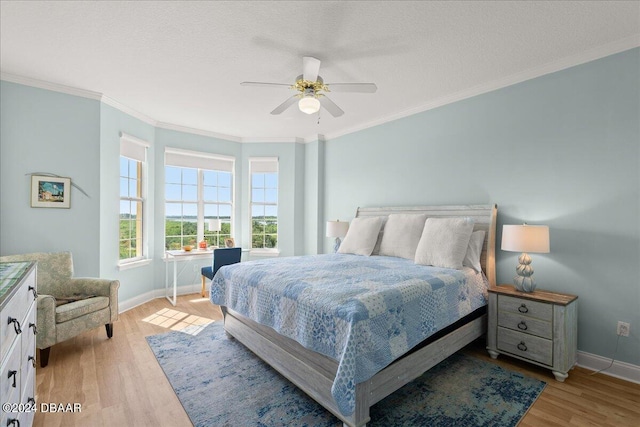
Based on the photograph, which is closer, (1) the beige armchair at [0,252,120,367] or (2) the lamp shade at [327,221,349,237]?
(1) the beige armchair at [0,252,120,367]

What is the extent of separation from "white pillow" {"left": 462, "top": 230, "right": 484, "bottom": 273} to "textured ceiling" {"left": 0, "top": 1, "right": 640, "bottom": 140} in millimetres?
1643

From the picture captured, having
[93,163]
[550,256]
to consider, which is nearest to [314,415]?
[550,256]

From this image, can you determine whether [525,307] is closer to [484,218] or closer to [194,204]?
[484,218]

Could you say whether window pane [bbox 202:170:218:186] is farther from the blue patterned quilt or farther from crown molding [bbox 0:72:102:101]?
the blue patterned quilt

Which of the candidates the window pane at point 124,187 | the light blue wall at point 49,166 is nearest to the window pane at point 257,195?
the window pane at point 124,187

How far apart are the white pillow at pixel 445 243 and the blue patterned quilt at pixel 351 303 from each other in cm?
13

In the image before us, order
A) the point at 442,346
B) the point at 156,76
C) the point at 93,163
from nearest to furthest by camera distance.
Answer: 1. the point at 442,346
2. the point at 156,76
3. the point at 93,163

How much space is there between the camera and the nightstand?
2.39m

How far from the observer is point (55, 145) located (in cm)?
339

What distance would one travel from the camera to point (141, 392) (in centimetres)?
223

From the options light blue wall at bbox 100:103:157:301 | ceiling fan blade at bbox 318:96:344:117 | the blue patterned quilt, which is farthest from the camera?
light blue wall at bbox 100:103:157:301

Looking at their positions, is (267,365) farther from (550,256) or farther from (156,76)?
(156,76)

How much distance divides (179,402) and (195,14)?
275cm

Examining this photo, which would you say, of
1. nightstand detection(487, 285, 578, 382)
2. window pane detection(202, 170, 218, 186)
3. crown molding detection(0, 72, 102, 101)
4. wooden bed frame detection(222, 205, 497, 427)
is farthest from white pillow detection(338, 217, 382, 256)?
crown molding detection(0, 72, 102, 101)
